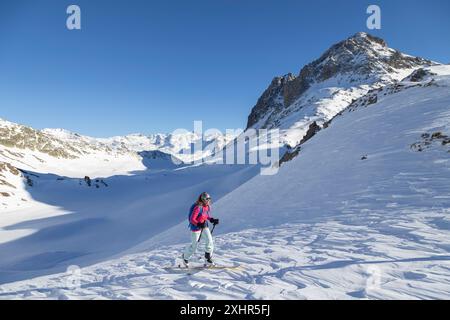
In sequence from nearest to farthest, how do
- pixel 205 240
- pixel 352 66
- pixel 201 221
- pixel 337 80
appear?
1. pixel 201 221
2. pixel 205 240
3. pixel 337 80
4. pixel 352 66

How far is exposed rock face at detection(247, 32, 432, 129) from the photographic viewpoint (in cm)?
9099

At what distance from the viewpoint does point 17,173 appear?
5538 cm

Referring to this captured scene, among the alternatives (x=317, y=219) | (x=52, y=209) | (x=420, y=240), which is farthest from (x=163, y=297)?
(x=52, y=209)

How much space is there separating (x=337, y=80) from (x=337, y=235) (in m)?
94.7

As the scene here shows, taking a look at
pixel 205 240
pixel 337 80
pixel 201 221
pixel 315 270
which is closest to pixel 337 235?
pixel 315 270

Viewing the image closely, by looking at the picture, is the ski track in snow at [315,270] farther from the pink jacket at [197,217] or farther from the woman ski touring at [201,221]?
the pink jacket at [197,217]

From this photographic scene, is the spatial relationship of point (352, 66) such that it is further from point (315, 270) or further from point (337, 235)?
point (315, 270)

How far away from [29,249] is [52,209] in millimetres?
17847

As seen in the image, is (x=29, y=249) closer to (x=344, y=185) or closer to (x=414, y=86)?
(x=344, y=185)

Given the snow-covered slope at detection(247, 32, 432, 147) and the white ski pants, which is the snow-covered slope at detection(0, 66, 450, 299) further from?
the snow-covered slope at detection(247, 32, 432, 147)

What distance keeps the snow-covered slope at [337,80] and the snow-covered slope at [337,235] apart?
40.5 metres

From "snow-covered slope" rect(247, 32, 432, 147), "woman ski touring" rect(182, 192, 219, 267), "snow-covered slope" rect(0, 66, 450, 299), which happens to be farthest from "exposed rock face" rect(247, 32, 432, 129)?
"woman ski touring" rect(182, 192, 219, 267)

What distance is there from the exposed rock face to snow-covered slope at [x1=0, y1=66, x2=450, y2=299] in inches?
2843

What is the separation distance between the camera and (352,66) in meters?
99.5
